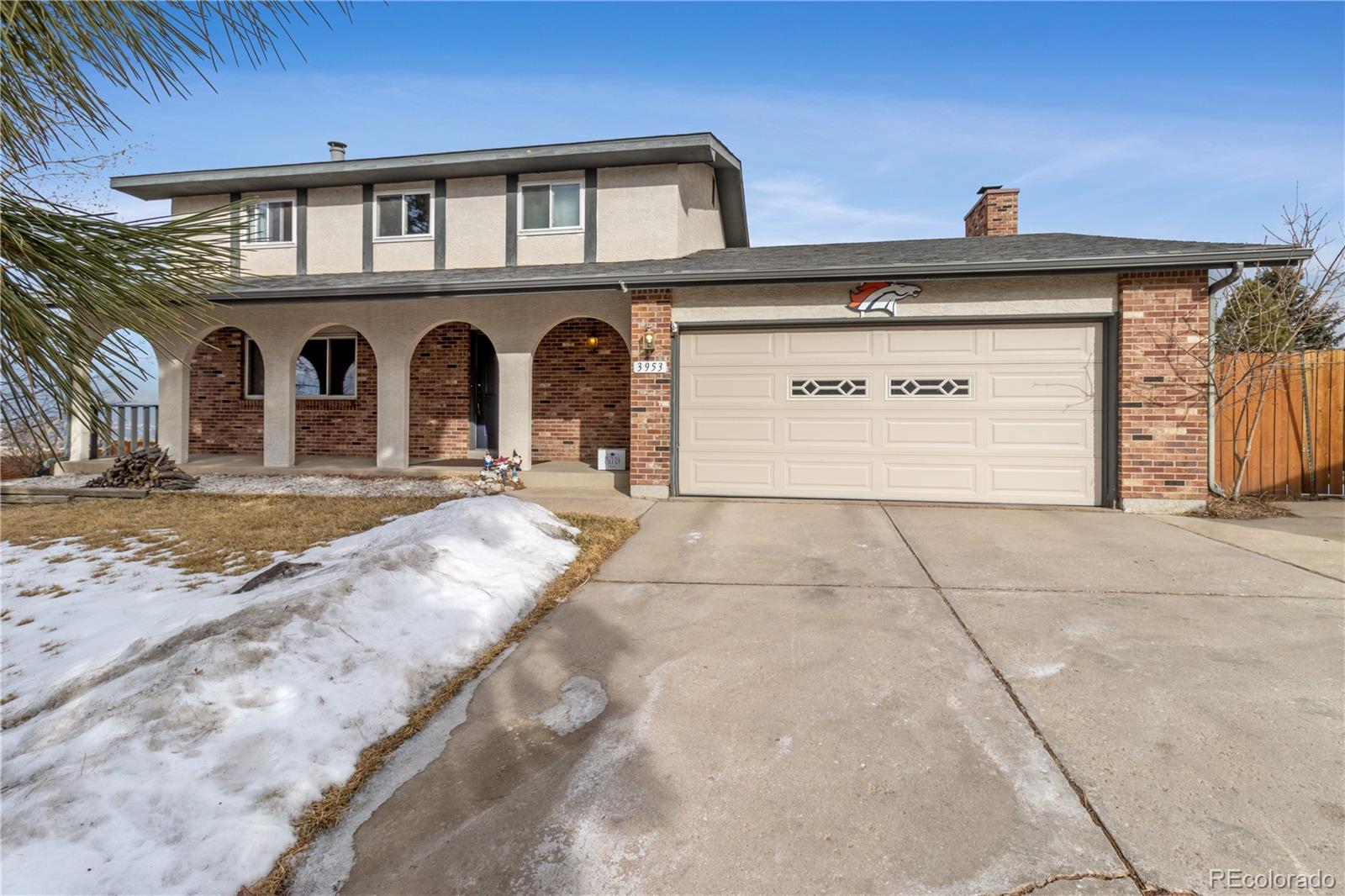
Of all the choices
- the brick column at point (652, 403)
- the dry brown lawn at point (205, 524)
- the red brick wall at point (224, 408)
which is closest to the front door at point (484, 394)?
the dry brown lawn at point (205, 524)

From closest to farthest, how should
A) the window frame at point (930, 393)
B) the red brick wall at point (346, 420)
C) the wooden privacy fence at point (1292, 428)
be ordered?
the window frame at point (930, 393)
the wooden privacy fence at point (1292, 428)
the red brick wall at point (346, 420)

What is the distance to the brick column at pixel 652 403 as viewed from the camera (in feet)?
27.3

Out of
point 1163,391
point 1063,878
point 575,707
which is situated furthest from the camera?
point 1163,391

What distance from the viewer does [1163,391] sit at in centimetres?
710

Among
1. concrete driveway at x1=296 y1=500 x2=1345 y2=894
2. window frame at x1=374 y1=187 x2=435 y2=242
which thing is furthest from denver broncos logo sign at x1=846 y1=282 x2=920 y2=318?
window frame at x1=374 y1=187 x2=435 y2=242

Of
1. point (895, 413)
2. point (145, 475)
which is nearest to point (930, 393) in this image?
point (895, 413)

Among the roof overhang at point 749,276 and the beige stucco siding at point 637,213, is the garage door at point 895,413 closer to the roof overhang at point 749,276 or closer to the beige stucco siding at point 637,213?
the roof overhang at point 749,276

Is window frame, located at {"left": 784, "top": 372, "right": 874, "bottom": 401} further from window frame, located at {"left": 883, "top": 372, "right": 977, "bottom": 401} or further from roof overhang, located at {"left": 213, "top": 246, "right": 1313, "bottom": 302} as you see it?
roof overhang, located at {"left": 213, "top": 246, "right": 1313, "bottom": 302}

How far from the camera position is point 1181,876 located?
1.65 metres

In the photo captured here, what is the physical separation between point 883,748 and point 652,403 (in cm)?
639

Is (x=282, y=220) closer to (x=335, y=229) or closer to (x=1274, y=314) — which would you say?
(x=335, y=229)

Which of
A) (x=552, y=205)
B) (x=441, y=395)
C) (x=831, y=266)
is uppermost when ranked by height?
(x=552, y=205)

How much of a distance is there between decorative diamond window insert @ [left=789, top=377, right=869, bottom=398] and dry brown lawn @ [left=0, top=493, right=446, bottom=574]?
16.1 ft

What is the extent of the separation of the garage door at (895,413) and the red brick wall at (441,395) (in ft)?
18.4
